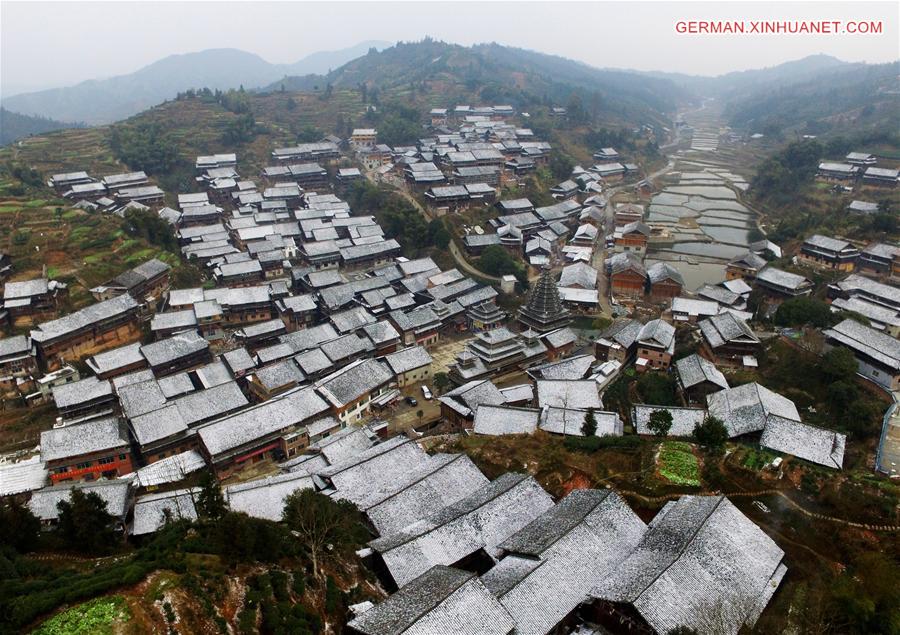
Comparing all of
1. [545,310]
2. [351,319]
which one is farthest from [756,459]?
[351,319]

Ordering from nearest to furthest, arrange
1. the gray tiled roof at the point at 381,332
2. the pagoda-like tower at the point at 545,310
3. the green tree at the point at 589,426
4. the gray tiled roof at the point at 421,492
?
1. the gray tiled roof at the point at 421,492
2. the green tree at the point at 589,426
3. the gray tiled roof at the point at 381,332
4. the pagoda-like tower at the point at 545,310

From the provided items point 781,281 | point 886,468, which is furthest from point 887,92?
point 886,468

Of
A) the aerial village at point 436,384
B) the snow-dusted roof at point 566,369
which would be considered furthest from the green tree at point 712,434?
the snow-dusted roof at point 566,369

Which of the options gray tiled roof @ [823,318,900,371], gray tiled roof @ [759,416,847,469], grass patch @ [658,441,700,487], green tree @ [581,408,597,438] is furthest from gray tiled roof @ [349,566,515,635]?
gray tiled roof @ [823,318,900,371]

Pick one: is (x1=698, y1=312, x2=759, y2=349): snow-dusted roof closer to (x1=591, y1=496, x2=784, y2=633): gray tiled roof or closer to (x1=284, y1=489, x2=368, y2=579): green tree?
(x1=591, y1=496, x2=784, y2=633): gray tiled roof

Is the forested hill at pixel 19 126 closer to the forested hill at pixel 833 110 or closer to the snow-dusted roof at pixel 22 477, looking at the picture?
the snow-dusted roof at pixel 22 477

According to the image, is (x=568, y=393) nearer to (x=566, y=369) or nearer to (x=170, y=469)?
(x=566, y=369)
